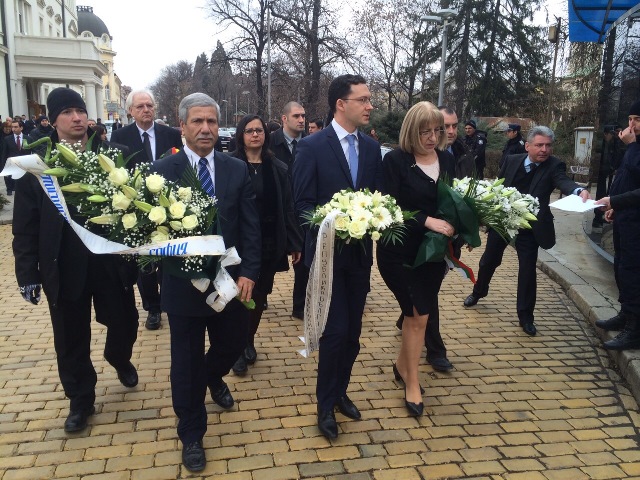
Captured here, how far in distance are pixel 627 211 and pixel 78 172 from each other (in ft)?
14.0

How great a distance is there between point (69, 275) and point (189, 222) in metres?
1.13

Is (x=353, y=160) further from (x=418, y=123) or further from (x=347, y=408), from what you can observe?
(x=347, y=408)

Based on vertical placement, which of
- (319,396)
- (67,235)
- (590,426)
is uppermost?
(67,235)

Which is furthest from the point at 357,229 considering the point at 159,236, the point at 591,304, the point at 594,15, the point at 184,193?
the point at 594,15

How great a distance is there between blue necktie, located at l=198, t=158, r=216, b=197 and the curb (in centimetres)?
355

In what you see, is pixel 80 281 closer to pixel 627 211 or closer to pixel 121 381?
pixel 121 381

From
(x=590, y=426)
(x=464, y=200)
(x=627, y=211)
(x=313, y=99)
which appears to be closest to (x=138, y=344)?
(x=464, y=200)

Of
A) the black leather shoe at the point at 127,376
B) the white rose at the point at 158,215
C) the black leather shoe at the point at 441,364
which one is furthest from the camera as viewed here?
the black leather shoe at the point at 441,364

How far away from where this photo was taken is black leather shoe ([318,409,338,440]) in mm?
3492

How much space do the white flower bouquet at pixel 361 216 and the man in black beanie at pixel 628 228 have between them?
2191mm

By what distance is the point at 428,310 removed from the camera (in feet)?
12.8

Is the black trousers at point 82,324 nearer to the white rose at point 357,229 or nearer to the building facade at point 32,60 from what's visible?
the white rose at point 357,229

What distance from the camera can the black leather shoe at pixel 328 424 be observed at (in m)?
3.49

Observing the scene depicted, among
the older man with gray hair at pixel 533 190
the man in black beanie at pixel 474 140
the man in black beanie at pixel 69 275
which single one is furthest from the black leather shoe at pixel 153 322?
the man in black beanie at pixel 474 140
